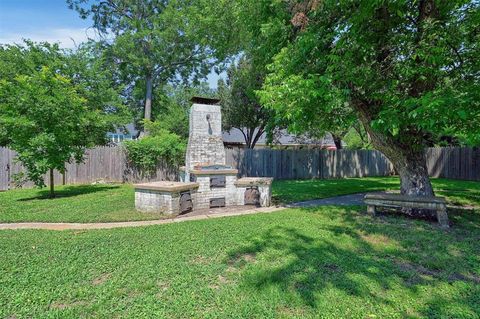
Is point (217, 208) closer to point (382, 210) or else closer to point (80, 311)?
point (382, 210)

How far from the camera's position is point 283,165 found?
14516 mm

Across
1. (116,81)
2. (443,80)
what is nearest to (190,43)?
(116,81)

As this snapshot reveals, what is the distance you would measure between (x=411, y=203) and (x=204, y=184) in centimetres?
482

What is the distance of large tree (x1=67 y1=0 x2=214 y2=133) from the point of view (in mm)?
16812

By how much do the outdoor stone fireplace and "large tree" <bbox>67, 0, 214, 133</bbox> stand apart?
10.2 m

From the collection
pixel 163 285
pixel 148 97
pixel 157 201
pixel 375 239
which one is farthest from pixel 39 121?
pixel 148 97

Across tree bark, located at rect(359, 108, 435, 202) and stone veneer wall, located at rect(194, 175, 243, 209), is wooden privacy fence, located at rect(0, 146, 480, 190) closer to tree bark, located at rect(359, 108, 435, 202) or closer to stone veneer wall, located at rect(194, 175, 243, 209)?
stone veneer wall, located at rect(194, 175, 243, 209)

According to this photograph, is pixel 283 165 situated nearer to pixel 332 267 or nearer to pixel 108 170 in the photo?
pixel 108 170

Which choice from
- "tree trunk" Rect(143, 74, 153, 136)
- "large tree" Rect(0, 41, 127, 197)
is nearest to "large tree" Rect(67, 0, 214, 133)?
"tree trunk" Rect(143, 74, 153, 136)

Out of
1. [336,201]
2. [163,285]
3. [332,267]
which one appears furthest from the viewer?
[336,201]

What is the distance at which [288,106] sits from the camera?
18.8 feet

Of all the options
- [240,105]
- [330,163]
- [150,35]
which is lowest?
[330,163]

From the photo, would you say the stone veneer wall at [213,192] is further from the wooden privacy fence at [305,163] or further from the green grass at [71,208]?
the wooden privacy fence at [305,163]

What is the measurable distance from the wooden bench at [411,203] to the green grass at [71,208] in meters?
4.94
